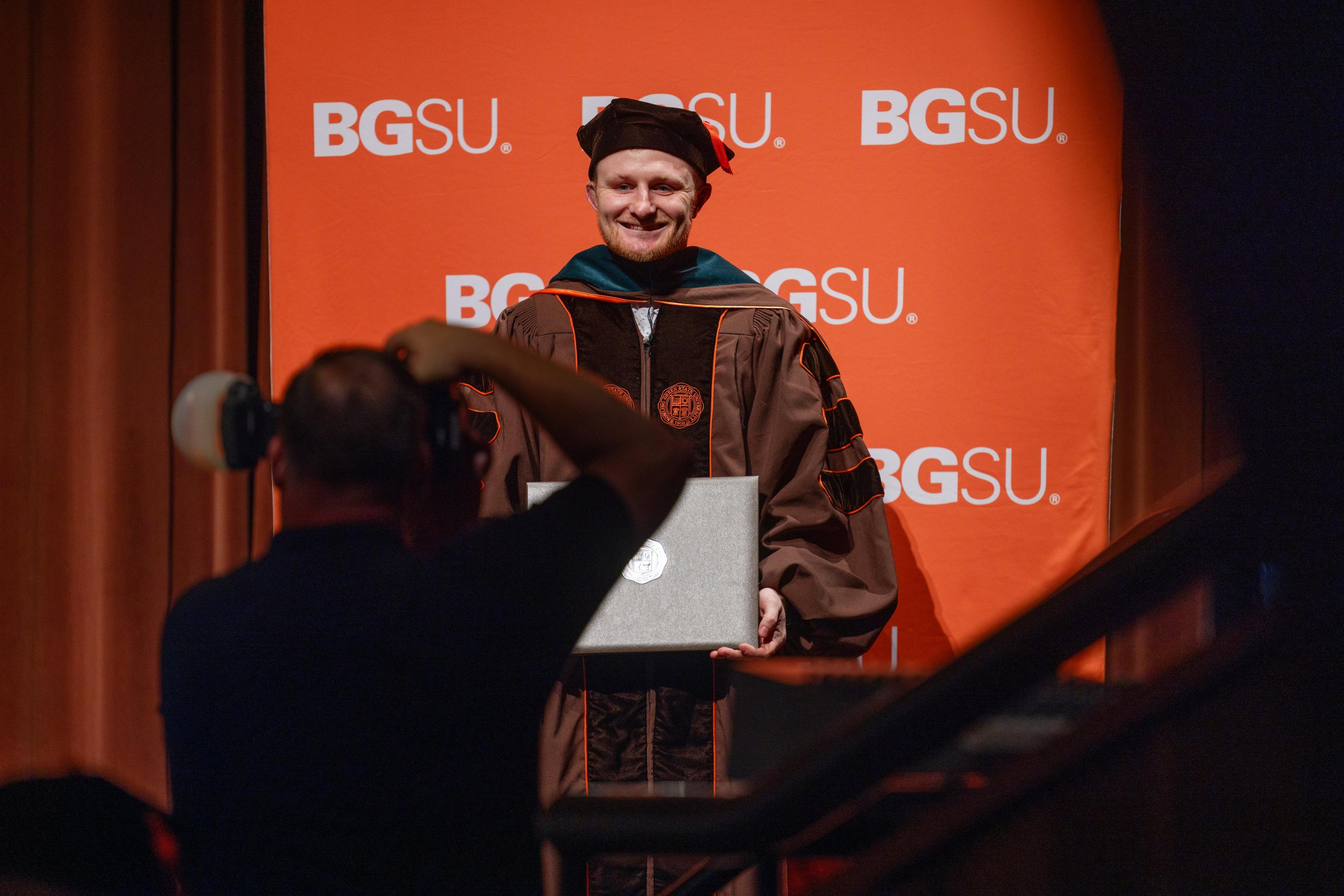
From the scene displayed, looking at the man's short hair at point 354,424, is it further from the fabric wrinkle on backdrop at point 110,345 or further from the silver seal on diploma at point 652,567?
the fabric wrinkle on backdrop at point 110,345

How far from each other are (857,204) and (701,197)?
2.43ft

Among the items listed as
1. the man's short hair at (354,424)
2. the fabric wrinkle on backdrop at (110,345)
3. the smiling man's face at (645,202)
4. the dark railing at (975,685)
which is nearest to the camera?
the dark railing at (975,685)

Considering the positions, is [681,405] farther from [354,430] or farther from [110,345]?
[110,345]

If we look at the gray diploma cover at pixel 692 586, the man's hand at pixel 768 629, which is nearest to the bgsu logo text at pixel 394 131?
the gray diploma cover at pixel 692 586

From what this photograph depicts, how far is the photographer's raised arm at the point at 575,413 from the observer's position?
95 centimetres

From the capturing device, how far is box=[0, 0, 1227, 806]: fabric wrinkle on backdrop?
3.06 meters

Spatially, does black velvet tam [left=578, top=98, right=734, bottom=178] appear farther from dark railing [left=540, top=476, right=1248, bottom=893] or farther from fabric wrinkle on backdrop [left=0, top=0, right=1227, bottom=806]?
dark railing [left=540, top=476, right=1248, bottom=893]

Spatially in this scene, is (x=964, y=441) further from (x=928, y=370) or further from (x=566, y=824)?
(x=566, y=824)

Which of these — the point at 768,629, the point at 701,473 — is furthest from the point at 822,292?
the point at 768,629

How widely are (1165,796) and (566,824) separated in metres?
0.44

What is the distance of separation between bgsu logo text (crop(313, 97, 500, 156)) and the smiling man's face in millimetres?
890

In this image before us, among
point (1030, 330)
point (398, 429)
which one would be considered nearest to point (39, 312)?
point (398, 429)

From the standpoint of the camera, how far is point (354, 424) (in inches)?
36.3

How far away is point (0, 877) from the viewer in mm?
763
